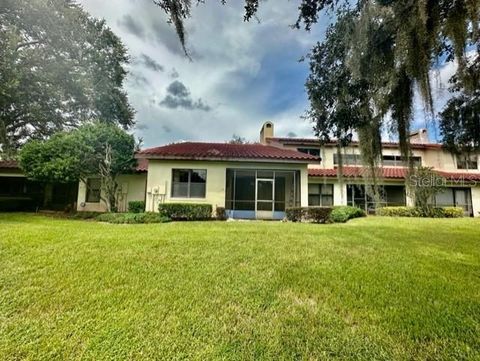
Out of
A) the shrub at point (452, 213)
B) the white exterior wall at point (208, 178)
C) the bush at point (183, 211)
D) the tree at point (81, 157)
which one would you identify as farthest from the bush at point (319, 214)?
the tree at point (81, 157)

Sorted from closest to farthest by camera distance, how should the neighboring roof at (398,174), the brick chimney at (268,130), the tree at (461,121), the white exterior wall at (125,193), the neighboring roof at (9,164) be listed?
the tree at (461,121), the white exterior wall at (125,193), the neighboring roof at (9,164), the neighboring roof at (398,174), the brick chimney at (268,130)

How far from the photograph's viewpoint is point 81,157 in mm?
13664

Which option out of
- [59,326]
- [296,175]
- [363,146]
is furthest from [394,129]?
[296,175]

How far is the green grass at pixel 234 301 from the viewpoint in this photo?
283 centimetres

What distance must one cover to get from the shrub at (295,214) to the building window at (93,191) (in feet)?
35.0

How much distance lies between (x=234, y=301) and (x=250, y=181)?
1303 centimetres

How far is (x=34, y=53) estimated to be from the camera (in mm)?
17984

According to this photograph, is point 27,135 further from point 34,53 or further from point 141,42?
point 141,42

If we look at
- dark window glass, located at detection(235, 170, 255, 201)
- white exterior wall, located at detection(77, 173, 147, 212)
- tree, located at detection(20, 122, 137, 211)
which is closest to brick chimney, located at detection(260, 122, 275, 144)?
dark window glass, located at detection(235, 170, 255, 201)

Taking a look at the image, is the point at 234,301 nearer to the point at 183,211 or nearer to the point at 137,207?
the point at 183,211

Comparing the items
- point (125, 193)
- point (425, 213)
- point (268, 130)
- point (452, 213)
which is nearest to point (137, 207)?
point (125, 193)

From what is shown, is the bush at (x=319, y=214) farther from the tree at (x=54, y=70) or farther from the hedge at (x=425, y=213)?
the tree at (x=54, y=70)

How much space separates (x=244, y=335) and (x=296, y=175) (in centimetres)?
1247

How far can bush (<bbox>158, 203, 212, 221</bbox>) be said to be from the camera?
508 inches
